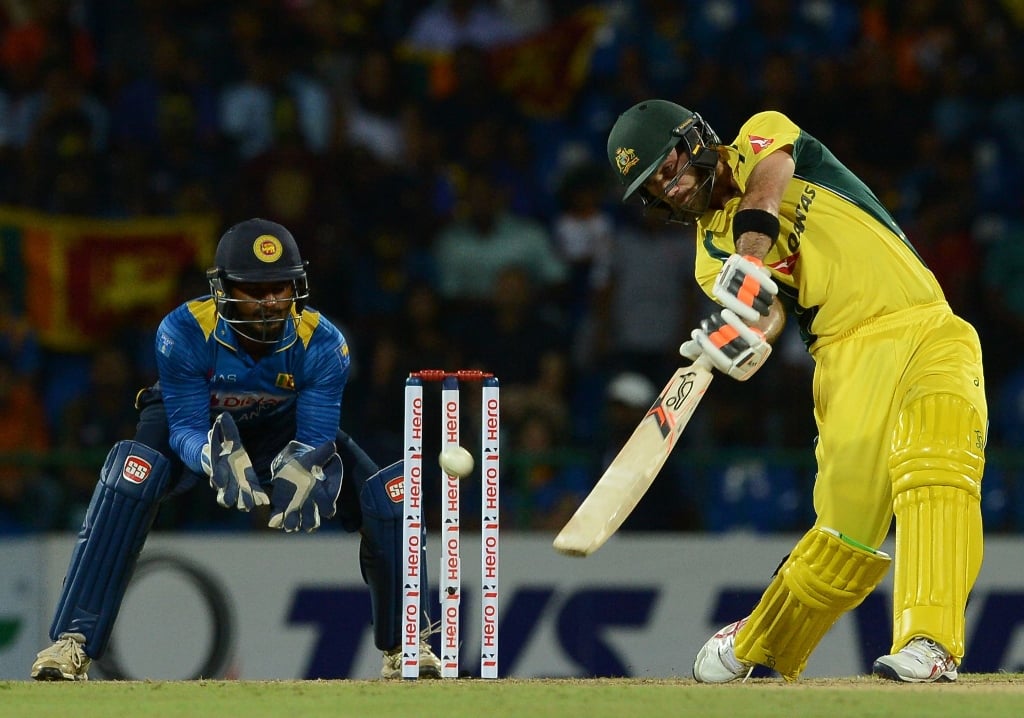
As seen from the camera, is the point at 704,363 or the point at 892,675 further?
the point at 704,363

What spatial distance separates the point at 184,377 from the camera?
5730mm

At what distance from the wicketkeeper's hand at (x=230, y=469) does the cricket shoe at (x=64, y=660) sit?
76cm

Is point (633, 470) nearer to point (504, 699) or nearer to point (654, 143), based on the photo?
point (504, 699)

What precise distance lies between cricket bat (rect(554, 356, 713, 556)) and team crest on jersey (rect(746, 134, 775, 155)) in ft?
2.23

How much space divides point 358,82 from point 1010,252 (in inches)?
156

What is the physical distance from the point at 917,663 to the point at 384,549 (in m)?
1.85

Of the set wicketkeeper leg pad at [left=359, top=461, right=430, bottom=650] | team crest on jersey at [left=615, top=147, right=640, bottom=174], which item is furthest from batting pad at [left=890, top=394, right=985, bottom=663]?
wicketkeeper leg pad at [left=359, top=461, right=430, bottom=650]

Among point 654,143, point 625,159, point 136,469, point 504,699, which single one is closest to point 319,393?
point 136,469

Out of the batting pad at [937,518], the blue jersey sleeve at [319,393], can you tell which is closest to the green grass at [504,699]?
the batting pad at [937,518]

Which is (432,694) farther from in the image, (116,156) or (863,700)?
(116,156)

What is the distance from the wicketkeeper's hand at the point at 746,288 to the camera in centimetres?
501

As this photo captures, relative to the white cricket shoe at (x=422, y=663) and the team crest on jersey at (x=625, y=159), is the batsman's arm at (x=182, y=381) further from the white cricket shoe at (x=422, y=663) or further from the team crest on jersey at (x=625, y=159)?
the team crest on jersey at (x=625, y=159)

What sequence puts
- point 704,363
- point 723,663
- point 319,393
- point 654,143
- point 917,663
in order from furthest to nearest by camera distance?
point 319,393, point 723,663, point 654,143, point 704,363, point 917,663

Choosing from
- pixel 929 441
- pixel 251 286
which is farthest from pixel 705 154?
pixel 251 286
